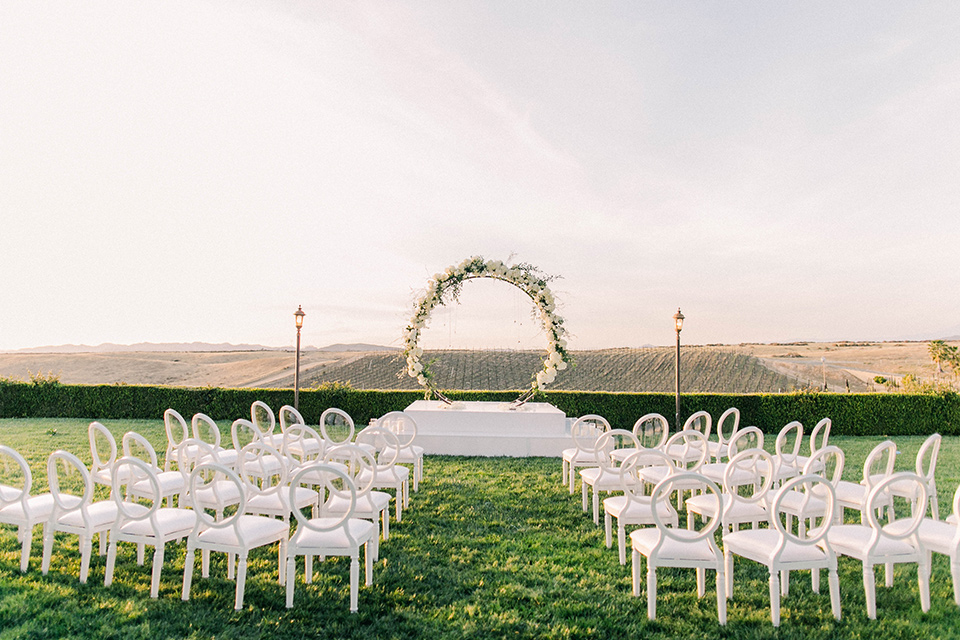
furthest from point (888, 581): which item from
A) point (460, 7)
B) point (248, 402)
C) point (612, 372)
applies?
point (612, 372)

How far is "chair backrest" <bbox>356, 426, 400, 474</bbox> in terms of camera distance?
5.36 meters

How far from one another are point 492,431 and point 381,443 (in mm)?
3797

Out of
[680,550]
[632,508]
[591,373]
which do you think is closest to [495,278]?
[632,508]

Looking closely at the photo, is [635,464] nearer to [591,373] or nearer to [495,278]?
[495,278]

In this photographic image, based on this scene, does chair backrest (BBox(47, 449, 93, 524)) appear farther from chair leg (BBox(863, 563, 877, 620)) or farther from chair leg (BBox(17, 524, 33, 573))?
chair leg (BBox(863, 563, 877, 620))

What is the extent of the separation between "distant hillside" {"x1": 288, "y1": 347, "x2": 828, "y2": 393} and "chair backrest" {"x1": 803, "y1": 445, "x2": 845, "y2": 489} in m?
37.0

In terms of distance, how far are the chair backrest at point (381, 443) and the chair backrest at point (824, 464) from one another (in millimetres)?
3577

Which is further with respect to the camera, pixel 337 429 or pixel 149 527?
pixel 337 429

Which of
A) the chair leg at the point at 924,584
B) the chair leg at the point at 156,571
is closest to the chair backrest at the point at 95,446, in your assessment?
the chair leg at the point at 156,571

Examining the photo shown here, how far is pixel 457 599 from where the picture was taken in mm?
3631

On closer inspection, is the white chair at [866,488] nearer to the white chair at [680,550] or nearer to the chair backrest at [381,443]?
the white chair at [680,550]

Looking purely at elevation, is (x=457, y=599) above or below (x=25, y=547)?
below

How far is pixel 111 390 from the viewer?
49.5 ft

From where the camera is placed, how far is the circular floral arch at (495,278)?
9859 mm
